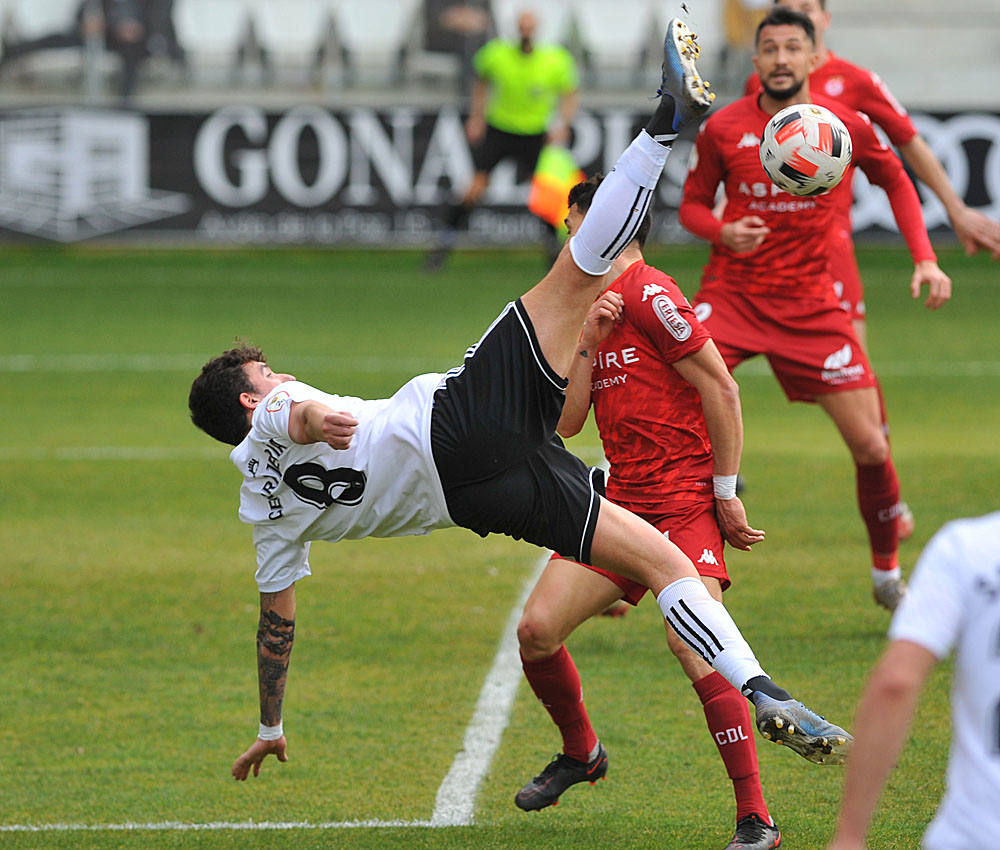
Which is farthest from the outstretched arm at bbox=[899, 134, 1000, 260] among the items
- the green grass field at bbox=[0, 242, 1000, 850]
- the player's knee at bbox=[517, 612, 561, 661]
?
the player's knee at bbox=[517, 612, 561, 661]

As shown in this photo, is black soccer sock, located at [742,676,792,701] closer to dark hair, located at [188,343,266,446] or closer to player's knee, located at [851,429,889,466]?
dark hair, located at [188,343,266,446]

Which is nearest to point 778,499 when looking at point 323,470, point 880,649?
point 880,649

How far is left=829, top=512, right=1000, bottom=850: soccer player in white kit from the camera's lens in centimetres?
251

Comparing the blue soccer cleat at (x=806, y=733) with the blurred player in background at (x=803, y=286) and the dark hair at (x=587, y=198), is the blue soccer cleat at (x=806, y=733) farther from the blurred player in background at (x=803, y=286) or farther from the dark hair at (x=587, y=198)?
the blurred player in background at (x=803, y=286)

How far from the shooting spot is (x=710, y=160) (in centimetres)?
698

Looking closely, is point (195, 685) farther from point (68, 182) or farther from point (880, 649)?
point (68, 182)

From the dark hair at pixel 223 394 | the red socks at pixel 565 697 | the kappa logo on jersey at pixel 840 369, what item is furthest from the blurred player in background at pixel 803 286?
the dark hair at pixel 223 394

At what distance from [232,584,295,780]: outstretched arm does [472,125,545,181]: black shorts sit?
574 inches

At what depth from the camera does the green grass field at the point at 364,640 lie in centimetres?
502

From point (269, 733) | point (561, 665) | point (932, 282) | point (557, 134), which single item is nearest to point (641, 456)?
point (561, 665)

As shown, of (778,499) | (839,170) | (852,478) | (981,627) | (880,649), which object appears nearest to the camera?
(981,627)

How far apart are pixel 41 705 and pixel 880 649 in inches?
136

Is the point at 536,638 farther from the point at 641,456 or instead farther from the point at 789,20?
the point at 789,20

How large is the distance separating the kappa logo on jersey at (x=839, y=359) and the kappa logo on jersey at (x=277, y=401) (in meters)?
3.19
